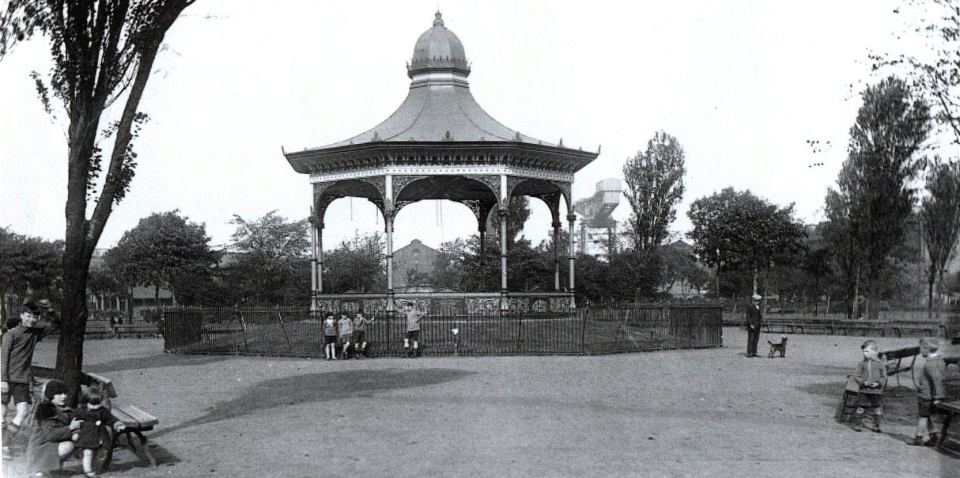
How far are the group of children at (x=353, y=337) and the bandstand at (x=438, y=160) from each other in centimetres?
577

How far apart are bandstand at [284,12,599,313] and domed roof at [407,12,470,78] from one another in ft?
0.12

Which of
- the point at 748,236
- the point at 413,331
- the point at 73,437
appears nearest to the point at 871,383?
the point at 73,437

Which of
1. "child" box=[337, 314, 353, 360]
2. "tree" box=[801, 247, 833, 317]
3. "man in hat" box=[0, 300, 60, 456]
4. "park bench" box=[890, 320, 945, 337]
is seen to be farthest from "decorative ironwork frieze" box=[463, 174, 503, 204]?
"tree" box=[801, 247, 833, 317]

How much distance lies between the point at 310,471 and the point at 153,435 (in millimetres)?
3338

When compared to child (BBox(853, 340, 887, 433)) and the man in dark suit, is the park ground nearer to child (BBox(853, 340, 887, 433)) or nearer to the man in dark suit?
child (BBox(853, 340, 887, 433))

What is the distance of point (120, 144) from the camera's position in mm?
10531

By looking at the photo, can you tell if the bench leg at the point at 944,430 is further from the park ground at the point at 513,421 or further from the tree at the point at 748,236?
the tree at the point at 748,236

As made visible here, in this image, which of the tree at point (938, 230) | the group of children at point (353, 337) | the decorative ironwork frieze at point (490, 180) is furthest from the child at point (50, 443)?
the tree at point (938, 230)

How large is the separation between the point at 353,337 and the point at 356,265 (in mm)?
44230

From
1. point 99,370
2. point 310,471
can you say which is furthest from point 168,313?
point 310,471

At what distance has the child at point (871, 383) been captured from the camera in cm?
1146

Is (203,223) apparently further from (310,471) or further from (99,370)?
(310,471)

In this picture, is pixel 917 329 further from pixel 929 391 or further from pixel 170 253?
pixel 170 253

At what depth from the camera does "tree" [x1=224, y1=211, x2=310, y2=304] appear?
197ft
